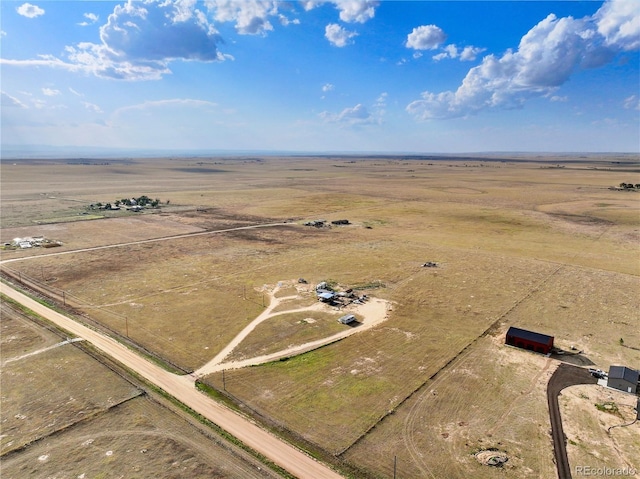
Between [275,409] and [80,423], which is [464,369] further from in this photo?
[80,423]

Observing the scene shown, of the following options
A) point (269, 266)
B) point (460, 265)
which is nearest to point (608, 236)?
point (460, 265)

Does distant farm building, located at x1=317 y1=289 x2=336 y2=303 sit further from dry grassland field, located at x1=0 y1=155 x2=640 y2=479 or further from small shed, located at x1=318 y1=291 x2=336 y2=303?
dry grassland field, located at x1=0 y1=155 x2=640 y2=479

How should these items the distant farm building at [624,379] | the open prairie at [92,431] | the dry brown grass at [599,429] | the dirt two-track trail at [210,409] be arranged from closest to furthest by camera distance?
the open prairie at [92,431] < the dirt two-track trail at [210,409] < the dry brown grass at [599,429] < the distant farm building at [624,379]

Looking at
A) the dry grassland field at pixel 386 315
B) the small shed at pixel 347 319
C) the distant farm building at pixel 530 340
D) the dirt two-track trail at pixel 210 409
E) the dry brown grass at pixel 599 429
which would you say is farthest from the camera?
the small shed at pixel 347 319

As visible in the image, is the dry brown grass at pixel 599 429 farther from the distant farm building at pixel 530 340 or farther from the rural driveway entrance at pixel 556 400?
the distant farm building at pixel 530 340

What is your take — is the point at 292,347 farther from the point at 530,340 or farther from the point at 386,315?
the point at 530,340

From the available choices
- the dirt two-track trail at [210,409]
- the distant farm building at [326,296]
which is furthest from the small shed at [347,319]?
the dirt two-track trail at [210,409]

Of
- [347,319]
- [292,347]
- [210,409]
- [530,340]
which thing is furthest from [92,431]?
[530,340]
